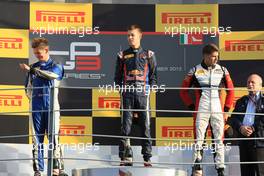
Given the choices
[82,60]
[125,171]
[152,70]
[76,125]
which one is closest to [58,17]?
[82,60]

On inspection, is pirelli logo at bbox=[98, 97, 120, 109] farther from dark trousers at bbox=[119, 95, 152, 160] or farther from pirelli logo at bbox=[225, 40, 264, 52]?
pirelli logo at bbox=[225, 40, 264, 52]

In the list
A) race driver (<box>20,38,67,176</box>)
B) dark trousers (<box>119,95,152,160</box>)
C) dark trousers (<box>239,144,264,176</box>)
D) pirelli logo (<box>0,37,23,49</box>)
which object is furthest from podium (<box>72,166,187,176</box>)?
pirelli logo (<box>0,37,23,49</box>)

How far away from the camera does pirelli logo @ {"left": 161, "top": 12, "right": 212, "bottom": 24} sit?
17.7 ft

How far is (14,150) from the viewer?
5195 millimetres

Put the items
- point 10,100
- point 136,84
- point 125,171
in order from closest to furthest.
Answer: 1. point 125,171
2. point 136,84
3. point 10,100

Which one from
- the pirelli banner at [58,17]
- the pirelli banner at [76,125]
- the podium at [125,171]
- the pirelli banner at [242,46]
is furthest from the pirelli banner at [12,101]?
the pirelli banner at [242,46]

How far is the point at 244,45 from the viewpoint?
17.6ft

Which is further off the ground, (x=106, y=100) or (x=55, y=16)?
(x=55, y=16)

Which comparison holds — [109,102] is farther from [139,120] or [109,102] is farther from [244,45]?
[244,45]

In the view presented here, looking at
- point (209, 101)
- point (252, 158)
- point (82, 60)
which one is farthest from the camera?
point (82, 60)

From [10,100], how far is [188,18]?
1.52 m

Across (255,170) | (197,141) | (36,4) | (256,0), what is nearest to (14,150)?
(36,4)

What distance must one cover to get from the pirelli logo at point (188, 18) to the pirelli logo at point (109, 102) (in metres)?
0.72

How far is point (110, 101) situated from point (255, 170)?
1399mm
